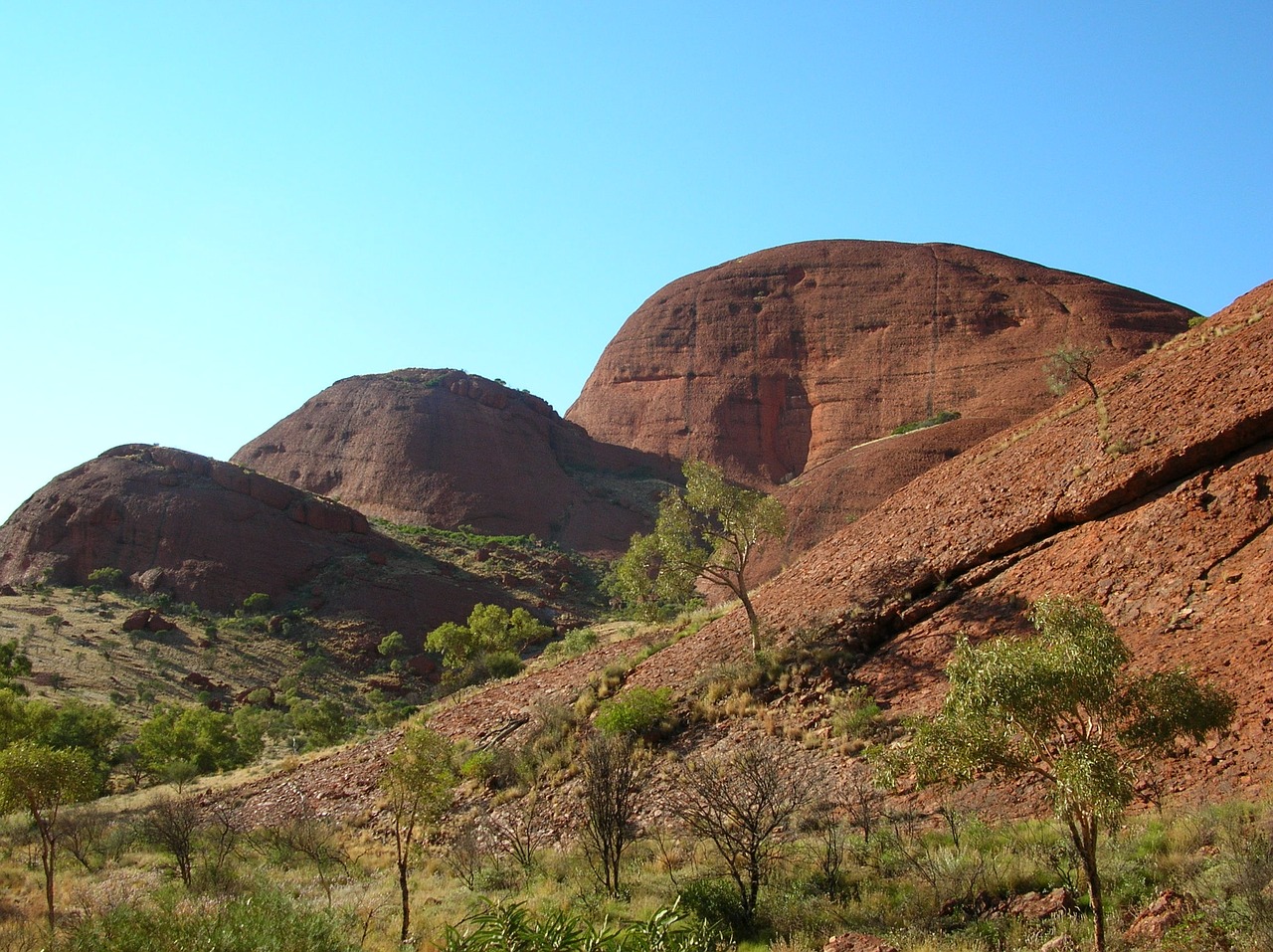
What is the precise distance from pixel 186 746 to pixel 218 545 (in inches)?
905

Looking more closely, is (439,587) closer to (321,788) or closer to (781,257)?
(321,788)

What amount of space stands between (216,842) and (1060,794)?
17.7 metres

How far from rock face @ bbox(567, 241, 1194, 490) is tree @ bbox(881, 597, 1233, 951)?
47129 mm

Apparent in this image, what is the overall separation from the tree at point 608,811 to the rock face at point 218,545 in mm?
32344

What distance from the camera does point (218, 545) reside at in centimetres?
4981

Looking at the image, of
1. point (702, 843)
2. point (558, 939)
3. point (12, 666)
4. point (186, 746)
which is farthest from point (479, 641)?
point (558, 939)

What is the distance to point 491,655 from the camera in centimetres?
3188

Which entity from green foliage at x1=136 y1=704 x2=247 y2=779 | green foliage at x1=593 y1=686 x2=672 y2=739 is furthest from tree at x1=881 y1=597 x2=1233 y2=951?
green foliage at x1=136 y1=704 x2=247 y2=779

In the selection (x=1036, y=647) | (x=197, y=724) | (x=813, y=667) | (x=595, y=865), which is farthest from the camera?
(x=197, y=724)

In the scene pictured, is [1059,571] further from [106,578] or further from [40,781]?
[106,578]

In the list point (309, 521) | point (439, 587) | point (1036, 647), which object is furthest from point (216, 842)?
point (309, 521)

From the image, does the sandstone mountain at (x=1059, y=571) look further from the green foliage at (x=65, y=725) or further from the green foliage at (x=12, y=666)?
the green foliage at (x=12, y=666)

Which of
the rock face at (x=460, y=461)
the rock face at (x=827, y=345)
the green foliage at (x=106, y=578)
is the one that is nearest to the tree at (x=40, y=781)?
the green foliage at (x=106, y=578)

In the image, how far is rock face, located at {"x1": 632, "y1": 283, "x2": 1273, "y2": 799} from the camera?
11.8 m
